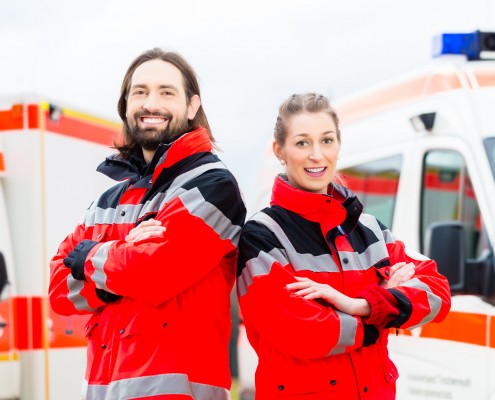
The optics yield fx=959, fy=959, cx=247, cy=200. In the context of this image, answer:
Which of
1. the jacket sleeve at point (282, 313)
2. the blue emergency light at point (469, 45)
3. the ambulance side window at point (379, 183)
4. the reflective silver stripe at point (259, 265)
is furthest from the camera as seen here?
the ambulance side window at point (379, 183)

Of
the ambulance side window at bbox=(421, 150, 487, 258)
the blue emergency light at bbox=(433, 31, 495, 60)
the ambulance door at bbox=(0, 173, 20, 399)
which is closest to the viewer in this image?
the ambulance side window at bbox=(421, 150, 487, 258)

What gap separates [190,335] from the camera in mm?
3188

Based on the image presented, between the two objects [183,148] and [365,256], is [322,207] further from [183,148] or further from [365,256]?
[183,148]

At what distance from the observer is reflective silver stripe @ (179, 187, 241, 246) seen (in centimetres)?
321

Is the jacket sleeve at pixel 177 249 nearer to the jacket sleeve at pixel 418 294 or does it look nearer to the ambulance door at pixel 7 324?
the jacket sleeve at pixel 418 294

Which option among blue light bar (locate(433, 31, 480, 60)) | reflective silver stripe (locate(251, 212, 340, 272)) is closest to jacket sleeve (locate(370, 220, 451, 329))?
reflective silver stripe (locate(251, 212, 340, 272))

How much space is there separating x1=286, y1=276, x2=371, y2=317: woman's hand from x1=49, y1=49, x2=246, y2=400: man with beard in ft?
0.95

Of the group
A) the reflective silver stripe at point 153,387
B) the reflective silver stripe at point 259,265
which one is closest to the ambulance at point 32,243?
the reflective silver stripe at point 153,387

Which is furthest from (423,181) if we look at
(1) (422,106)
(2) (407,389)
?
(2) (407,389)

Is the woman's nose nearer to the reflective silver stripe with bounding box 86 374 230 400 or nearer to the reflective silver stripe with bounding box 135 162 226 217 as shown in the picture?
the reflective silver stripe with bounding box 135 162 226 217

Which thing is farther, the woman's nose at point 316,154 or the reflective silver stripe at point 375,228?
the reflective silver stripe at point 375,228

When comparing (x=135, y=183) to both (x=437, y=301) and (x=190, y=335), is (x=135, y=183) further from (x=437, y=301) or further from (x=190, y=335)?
(x=437, y=301)

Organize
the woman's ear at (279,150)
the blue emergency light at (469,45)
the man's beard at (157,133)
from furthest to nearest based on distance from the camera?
the blue emergency light at (469,45)
the woman's ear at (279,150)
the man's beard at (157,133)

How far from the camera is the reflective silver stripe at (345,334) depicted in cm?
312
